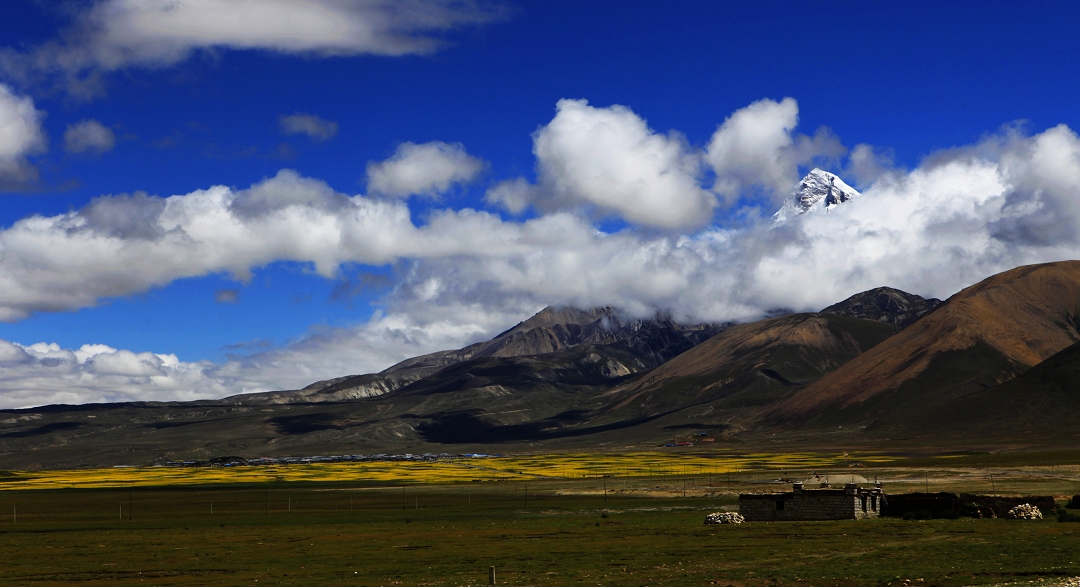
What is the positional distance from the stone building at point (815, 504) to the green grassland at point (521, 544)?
6.31 ft

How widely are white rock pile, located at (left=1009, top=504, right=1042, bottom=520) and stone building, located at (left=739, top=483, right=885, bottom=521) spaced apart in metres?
8.47

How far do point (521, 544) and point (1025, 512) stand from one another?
32.6 meters

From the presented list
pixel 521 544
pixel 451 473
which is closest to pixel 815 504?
pixel 521 544

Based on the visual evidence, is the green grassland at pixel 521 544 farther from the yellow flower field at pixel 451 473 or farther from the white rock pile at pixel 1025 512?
Answer: the yellow flower field at pixel 451 473

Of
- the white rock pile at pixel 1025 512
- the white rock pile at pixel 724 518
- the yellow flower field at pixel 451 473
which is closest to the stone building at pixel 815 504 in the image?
the white rock pile at pixel 724 518

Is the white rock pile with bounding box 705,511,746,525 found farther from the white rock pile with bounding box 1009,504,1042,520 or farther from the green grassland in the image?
the white rock pile with bounding box 1009,504,1042,520

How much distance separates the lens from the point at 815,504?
229ft

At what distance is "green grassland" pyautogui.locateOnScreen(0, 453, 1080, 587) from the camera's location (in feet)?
144

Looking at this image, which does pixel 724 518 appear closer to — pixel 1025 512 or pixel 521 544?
pixel 521 544

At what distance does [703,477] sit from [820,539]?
269 ft

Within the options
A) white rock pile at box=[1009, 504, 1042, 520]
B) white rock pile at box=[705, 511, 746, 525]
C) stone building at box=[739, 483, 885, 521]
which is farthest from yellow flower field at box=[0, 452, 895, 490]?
white rock pile at box=[705, 511, 746, 525]

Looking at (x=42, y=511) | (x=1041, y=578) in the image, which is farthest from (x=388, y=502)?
(x=1041, y=578)

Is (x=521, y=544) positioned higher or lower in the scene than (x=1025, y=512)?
higher

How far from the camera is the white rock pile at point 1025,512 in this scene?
65.7 meters
